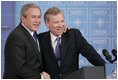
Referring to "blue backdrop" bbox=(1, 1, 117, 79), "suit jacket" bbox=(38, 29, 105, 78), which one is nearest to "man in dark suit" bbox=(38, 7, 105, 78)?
"suit jacket" bbox=(38, 29, 105, 78)

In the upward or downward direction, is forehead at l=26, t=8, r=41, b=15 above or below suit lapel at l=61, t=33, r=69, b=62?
above

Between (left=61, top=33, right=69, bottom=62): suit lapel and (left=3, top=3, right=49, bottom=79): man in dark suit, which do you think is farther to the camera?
(left=61, top=33, right=69, bottom=62): suit lapel

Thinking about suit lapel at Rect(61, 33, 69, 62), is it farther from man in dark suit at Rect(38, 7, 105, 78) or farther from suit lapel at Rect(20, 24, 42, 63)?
suit lapel at Rect(20, 24, 42, 63)

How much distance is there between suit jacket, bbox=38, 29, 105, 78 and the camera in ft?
5.16

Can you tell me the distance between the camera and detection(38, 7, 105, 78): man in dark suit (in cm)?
157

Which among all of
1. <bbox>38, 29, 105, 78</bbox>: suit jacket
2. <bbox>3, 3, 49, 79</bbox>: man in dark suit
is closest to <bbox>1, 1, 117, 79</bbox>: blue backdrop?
<bbox>38, 29, 105, 78</bbox>: suit jacket

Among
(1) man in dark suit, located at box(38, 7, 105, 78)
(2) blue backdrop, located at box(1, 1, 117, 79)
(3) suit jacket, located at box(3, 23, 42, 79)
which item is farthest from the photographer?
Answer: (2) blue backdrop, located at box(1, 1, 117, 79)

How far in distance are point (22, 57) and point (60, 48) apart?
8.9 inches

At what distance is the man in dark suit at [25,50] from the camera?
1436mm

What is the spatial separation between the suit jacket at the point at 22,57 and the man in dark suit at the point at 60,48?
74 millimetres

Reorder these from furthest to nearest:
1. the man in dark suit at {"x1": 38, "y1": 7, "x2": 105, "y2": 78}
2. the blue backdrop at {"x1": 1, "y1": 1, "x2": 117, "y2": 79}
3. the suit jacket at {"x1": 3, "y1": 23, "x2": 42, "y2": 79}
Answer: the blue backdrop at {"x1": 1, "y1": 1, "x2": 117, "y2": 79}
the man in dark suit at {"x1": 38, "y1": 7, "x2": 105, "y2": 78}
the suit jacket at {"x1": 3, "y1": 23, "x2": 42, "y2": 79}

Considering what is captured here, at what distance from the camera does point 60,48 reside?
159 centimetres

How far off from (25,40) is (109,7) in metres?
0.76

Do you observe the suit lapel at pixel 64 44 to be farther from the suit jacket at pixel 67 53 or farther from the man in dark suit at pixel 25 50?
the man in dark suit at pixel 25 50
